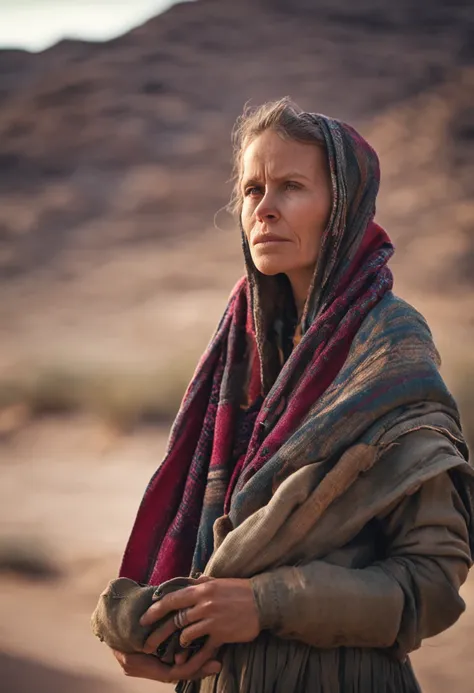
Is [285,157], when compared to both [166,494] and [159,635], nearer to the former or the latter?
[166,494]

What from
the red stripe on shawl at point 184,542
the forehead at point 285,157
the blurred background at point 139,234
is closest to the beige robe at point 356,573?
the red stripe on shawl at point 184,542

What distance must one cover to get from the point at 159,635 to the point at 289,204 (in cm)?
90

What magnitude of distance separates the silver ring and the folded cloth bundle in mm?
15

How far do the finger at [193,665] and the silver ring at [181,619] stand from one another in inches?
2.3

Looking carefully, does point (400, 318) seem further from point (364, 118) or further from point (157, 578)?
point (364, 118)

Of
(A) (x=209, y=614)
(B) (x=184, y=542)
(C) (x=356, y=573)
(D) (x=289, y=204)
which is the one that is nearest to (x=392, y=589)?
(C) (x=356, y=573)

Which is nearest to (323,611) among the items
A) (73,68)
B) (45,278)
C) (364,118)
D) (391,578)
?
(391,578)

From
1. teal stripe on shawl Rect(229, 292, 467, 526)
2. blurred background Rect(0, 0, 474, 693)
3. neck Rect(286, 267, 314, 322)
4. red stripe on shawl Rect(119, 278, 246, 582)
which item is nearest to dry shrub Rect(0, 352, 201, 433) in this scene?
blurred background Rect(0, 0, 474, 693)

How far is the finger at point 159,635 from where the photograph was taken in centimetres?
170

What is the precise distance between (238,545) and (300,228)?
2.19 ft

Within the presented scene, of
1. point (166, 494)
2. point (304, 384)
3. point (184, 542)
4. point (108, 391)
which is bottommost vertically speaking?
point (184, 542)

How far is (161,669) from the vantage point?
1.74 meters

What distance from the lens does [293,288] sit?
2.12 meters

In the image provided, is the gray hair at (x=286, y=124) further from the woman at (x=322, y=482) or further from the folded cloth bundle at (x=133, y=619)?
the folded cloth bundle at (x=133, y=619)
